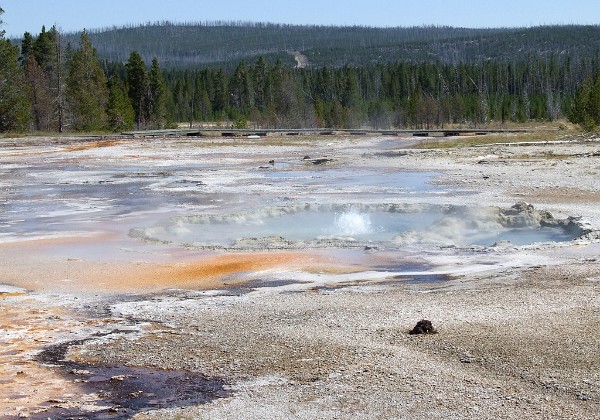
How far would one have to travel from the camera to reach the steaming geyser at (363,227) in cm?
1540

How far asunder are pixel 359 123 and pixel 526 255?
3319 inches

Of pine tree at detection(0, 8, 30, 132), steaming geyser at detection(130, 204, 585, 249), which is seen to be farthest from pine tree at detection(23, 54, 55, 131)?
steaming geyser at detection(130, 204, 585, 249)

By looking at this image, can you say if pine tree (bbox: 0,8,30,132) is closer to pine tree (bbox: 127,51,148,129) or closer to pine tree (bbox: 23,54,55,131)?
pine tree (bbox: 23,54,55,131)

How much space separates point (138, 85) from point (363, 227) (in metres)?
65.5

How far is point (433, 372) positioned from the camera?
731cm

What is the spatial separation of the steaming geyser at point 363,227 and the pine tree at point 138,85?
6124cm

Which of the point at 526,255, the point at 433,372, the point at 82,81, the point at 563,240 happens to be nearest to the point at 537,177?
the point at 563,240

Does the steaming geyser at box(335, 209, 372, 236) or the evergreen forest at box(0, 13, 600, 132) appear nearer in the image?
the steaming geyser at box(335, 209, 372, 236)

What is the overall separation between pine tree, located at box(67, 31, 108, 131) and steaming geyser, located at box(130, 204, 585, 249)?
49.9 m

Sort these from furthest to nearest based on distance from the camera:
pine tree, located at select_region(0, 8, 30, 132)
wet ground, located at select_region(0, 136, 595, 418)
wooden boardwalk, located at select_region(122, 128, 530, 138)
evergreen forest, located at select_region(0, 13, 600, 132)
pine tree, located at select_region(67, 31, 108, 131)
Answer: pine tree, located at select_region(67, 31, 108, 131)
evergreen forest, located at select_region(0, 13, 600, 132)
pine tree, located at select_region(0, 8, 30, 132)
wooden boardwalk, located at select_region(122, 128, 530, 138)
wet ground, located at select_region(0, 136, 595, 418)

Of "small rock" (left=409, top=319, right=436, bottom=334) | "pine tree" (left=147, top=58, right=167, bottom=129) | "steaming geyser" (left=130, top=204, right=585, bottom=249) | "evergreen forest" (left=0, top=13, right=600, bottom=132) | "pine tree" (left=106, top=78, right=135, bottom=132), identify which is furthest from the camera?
"pine tree" (left=147, top=58, right=167, bottom=129)

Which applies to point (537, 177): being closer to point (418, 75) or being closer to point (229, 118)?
point (229, 118)

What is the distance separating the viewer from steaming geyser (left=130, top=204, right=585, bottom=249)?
50.5ft

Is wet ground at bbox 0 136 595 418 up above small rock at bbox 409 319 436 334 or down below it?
below
